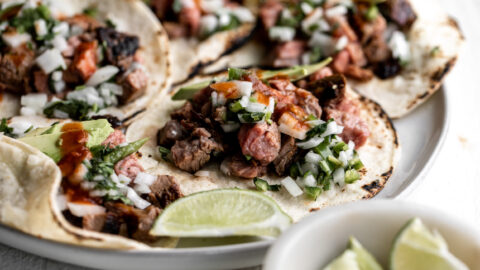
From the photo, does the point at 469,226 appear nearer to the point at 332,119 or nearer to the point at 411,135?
the point at 332,119

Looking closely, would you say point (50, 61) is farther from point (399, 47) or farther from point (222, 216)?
point (399, 47)

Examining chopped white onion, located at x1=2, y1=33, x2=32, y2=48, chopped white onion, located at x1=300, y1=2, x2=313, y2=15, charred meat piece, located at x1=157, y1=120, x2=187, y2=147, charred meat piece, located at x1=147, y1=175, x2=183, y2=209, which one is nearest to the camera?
charred meat piece, located at x1=147, y1=175, x2=183, y2=209

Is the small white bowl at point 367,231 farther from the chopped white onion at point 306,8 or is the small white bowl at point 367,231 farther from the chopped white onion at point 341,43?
the chopped white onion at point 306,8

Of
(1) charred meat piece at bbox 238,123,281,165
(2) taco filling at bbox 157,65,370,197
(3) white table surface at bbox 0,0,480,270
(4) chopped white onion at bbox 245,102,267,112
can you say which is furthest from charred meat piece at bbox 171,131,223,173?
(3) white table surface at bbox 0,0,480,270

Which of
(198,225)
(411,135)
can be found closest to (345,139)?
(411,135)

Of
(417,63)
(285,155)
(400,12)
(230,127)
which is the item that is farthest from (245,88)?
(400,12)

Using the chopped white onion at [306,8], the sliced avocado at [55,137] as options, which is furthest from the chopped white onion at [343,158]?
the chopped white onion at [306,8]

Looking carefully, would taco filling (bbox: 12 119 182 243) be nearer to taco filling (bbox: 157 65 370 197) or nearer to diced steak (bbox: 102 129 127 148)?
diced steak (bbox: 102 129 127 148)
